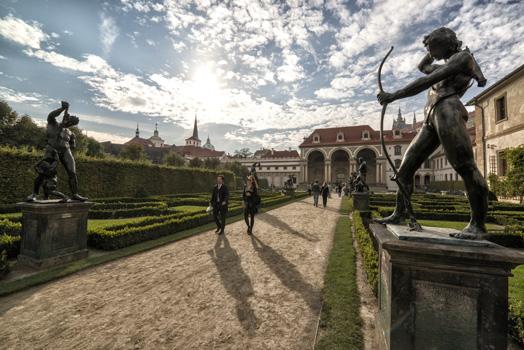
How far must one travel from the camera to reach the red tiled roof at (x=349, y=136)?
149ft

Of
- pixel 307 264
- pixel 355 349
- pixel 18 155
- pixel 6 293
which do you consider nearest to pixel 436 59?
pixel 355 349

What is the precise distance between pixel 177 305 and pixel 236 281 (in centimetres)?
106

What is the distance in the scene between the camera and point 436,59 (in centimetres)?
232

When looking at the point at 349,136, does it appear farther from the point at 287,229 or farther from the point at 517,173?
the point at 287,229

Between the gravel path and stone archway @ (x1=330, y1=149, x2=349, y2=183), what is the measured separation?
47.3 meters

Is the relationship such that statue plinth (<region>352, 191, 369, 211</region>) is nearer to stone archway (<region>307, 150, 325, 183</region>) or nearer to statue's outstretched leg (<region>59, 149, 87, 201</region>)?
statue's outstretched leg (<region>59, 149, 87, 201</region>)

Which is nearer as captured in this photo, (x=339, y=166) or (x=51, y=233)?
(x=51, y=233)

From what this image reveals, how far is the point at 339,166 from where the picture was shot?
50.1m

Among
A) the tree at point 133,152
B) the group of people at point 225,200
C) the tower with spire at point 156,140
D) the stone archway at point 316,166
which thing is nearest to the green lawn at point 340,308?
the group of people at point 225,200

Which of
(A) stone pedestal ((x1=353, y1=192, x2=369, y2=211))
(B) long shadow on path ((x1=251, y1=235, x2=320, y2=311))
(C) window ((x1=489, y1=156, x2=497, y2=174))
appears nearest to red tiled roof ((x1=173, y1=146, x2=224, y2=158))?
(A) stone pedestal ((x1=353, y1=192, x2=369, y2=211))

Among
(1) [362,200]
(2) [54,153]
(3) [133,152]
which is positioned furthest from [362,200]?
(3) [133,152]

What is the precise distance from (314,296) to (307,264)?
1320 mm

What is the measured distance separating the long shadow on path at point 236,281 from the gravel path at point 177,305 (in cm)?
1

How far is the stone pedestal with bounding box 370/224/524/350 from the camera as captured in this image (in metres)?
1.58
